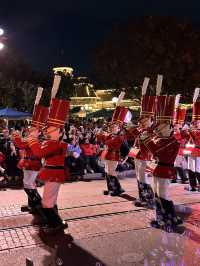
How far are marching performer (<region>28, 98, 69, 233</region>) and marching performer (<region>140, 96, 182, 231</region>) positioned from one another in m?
1.57

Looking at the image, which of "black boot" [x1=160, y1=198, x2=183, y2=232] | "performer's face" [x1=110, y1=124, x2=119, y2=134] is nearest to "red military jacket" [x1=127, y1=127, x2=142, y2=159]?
"performer's face" [x1=110, y1=124, x2=119, y2=134]

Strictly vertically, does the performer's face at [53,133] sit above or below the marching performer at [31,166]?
above

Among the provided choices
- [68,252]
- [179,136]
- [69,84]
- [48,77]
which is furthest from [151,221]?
[48,77]

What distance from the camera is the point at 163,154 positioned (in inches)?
323

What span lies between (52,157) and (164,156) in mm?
1962

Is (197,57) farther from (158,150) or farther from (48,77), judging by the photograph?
(48,77)

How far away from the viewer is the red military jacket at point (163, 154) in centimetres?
812

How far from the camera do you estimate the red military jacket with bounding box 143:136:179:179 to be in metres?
8.12

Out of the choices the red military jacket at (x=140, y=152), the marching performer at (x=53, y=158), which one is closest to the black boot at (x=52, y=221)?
the marching performer at (x=53, y=158)

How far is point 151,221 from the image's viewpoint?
8.51 meters

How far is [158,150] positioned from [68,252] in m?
2.40

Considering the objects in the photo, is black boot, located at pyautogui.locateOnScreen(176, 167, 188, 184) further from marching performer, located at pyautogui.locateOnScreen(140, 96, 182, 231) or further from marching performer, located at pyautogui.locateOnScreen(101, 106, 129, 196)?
marching performer, located at pyautogui.locateOnScreen(140, 96, 182, 231)

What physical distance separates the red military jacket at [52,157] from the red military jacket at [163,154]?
1.55 metres

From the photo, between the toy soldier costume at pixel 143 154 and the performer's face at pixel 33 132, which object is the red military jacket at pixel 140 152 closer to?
the toy soldier costume at pixel 143 154
